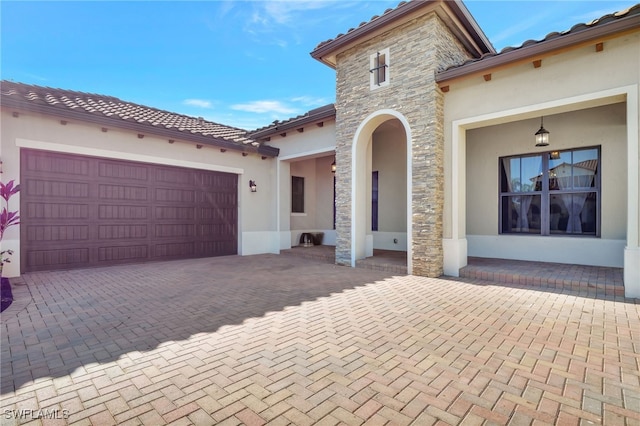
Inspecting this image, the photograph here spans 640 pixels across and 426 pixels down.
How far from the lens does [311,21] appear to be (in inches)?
381

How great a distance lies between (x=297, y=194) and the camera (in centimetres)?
1251

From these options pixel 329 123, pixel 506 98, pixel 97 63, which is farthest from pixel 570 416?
pixel 97 63

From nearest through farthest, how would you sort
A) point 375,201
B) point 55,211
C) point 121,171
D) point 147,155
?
point 55,211 → point 121,171 → point 147,155 → point 375,201

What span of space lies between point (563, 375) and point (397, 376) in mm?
A: 1468

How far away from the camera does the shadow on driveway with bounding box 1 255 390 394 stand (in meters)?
3.10

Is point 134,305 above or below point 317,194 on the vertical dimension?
below

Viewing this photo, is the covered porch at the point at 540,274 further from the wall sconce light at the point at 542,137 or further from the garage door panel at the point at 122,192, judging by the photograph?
the garage door panel at the point at 122,192

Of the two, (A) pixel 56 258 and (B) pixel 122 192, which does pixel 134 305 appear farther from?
(B) pixel 122 192

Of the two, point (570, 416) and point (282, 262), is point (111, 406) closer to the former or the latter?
point (570, 416)

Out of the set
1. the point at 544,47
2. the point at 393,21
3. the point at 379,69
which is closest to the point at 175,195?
the point at 379,69

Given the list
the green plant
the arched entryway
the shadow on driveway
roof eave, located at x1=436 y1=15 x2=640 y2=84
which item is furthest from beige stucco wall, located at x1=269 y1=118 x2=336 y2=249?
the green plant

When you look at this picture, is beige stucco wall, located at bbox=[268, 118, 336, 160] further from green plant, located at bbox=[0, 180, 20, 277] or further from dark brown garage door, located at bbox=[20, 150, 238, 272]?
green plant, located at bbox=[0, 180, 20, 277]

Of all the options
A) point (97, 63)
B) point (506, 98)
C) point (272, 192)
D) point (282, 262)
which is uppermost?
point (97, 63)

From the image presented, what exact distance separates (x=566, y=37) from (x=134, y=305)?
8.36 meters
